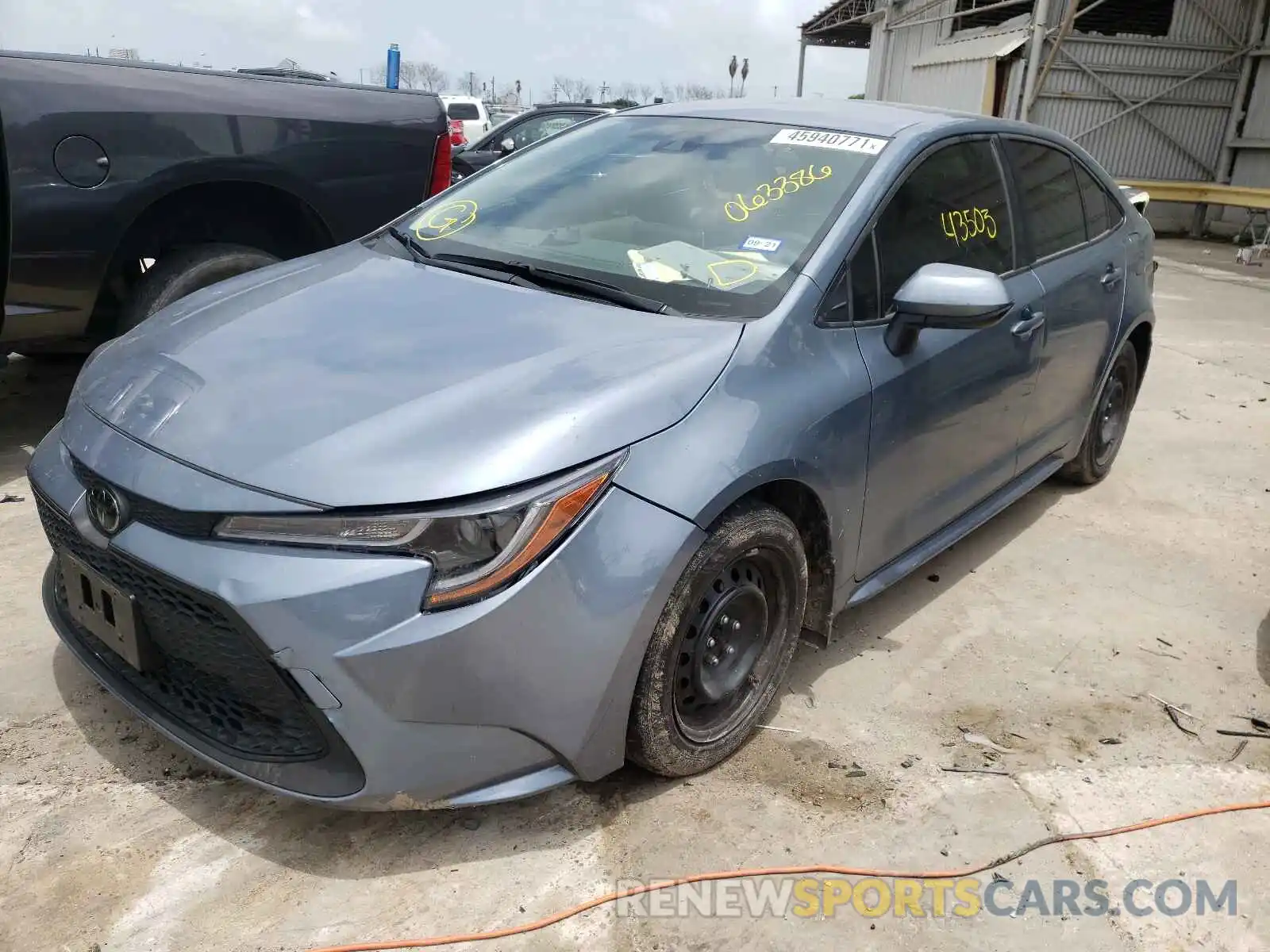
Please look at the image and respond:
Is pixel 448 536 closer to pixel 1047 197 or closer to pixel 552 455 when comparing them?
pixel 552 455

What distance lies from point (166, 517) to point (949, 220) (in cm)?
234

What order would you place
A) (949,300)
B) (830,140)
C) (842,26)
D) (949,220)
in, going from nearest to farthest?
(949,300) → (830,140) → (949,220) → (842,26)

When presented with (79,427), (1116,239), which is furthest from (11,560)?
(1116,239)

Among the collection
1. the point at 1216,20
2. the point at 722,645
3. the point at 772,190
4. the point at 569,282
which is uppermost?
the point at 1216,20

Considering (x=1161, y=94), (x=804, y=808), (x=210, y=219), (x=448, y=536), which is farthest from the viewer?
(x=1161, y=94)

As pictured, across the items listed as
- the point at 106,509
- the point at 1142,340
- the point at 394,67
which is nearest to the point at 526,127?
the point at 394,67

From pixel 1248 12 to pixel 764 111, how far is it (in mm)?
16333

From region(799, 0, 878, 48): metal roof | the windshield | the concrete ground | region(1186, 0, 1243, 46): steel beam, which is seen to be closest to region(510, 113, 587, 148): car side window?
the windshield

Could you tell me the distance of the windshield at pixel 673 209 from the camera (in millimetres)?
2582

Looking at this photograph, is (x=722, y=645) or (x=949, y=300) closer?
(x=722, y=645)

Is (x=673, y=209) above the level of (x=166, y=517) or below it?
above

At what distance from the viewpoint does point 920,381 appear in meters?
2.77

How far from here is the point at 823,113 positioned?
3.13 metres

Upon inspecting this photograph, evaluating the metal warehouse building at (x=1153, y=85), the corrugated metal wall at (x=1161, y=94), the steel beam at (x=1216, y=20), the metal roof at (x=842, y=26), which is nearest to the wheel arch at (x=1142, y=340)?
the metal warehouse building at (x=1153, y=85)
